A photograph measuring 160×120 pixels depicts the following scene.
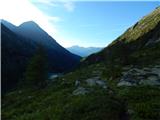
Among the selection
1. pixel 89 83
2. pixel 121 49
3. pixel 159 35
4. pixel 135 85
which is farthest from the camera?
pixel 159 35

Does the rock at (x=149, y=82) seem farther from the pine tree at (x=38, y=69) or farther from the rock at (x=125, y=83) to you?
the pine tree at (x=38, y=69)

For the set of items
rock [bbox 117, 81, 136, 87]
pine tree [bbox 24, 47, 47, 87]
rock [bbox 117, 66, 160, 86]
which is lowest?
rock [bbox 117, 81, 136, 87]

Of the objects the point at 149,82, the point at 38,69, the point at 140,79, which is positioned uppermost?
the point at 38,69

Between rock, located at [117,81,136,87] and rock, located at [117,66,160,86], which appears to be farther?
rock, located at [117,66,160,86]

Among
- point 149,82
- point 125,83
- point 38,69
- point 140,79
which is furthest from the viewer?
point 38,69

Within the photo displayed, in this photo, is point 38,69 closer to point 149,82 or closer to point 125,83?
point 125,83

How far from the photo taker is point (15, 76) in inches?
6806

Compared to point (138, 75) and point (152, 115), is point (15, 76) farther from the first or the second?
point (152, 115)

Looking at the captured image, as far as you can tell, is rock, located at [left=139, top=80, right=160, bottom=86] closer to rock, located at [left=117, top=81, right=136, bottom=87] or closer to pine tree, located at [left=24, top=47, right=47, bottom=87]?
rock, located at [left=117, top=81, right=136, bottom=87]

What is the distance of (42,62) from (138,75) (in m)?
20.7

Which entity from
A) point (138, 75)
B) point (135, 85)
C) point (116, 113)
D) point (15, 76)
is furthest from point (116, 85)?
point (15, 76)

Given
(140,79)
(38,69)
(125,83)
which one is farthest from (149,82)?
(38,69)

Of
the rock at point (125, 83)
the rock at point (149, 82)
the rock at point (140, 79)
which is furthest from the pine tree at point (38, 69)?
the rock at point (149, 82)

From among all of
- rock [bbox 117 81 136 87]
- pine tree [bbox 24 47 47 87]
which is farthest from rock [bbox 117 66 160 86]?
pine tree [bbox 24 47 47 87]
